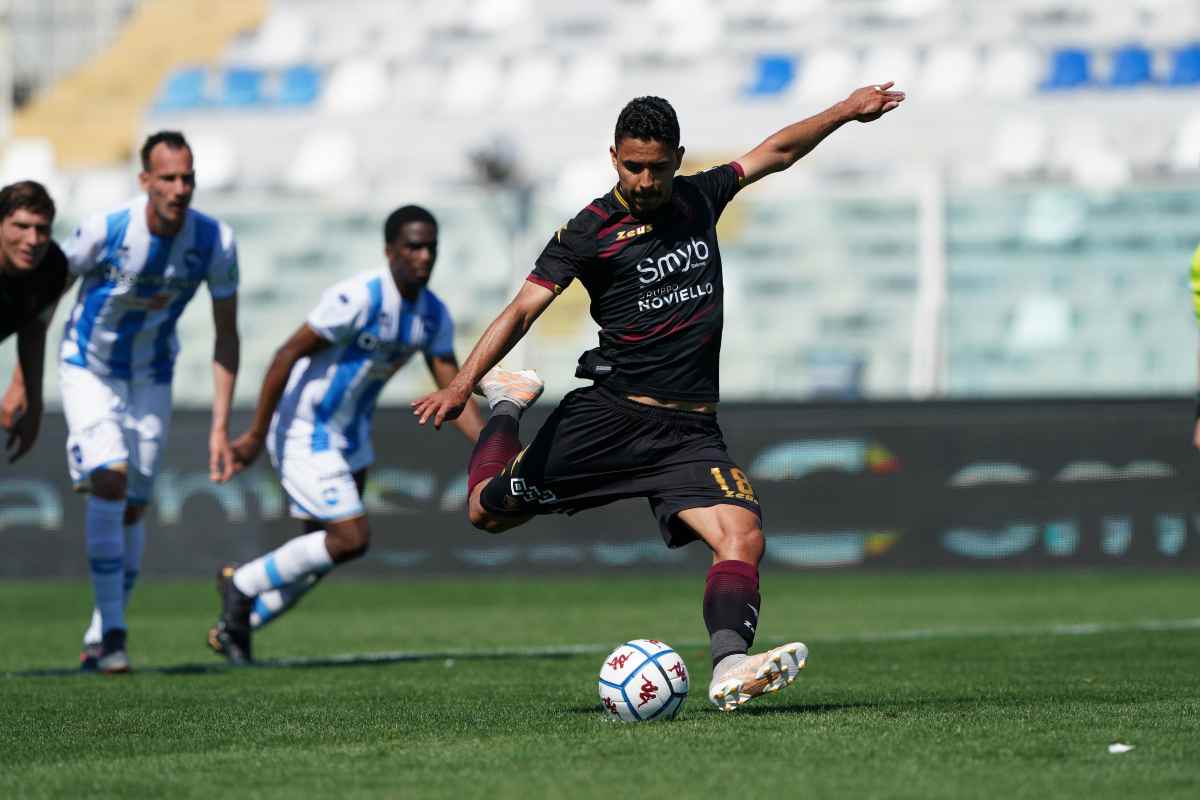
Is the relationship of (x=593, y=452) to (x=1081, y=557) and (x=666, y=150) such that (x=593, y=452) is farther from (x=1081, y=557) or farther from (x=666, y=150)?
(x=1081, y=557)

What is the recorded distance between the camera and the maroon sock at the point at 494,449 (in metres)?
7.37

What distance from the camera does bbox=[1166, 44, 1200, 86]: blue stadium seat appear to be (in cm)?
2836

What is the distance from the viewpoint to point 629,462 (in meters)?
6.93

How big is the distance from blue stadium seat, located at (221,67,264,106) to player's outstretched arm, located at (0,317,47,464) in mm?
23488

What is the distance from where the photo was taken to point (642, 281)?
6.81 m

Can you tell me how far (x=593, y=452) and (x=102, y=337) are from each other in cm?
355

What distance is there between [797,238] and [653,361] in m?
15.1

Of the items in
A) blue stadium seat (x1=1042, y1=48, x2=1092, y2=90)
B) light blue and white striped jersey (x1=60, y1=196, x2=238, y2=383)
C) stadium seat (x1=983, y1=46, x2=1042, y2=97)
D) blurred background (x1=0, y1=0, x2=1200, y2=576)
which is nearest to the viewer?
light blue and white striped jersey (x1=60, y1=196, x2=238, y2=383)

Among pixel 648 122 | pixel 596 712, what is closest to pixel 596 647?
pixel 596 712

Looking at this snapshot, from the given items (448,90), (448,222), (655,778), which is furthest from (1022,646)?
(448,90)

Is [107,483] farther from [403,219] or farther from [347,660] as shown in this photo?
[403,219]

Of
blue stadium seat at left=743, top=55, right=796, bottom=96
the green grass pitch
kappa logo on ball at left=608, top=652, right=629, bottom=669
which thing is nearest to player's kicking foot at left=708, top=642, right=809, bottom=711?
the green grass pitch

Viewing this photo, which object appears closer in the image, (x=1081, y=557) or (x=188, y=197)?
(x=188, y=197)

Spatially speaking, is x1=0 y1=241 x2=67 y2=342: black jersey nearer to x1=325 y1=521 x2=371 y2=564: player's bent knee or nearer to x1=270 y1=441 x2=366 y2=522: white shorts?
x1=270 y1=441 x2=366 y2=522: white shorts
